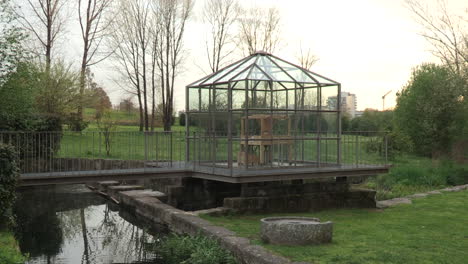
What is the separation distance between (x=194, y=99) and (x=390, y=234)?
275 inches

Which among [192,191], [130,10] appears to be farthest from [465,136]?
[130,10]

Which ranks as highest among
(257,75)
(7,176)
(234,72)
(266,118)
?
(234,72)

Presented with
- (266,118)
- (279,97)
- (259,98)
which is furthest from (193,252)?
(279,97)

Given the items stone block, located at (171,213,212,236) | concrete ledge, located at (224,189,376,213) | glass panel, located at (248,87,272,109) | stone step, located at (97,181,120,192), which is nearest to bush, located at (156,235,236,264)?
stone block, located at (171,213,212,236)

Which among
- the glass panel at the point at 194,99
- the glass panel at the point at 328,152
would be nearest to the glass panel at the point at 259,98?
the glass panel at the point at 194,99

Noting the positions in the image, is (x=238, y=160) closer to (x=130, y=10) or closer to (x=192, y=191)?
(x=192, y=191)

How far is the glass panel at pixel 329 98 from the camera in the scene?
519 inches

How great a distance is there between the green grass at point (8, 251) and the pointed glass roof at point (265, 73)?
6022 mm

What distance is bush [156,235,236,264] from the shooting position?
315 inches

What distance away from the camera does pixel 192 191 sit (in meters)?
13.1

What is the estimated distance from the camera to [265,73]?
483 inches

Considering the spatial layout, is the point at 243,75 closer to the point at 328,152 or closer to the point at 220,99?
the point at 220,99

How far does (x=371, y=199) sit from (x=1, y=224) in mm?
8999

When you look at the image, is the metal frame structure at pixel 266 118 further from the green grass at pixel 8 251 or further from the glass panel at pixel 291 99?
the green grass at pixel 8 251
